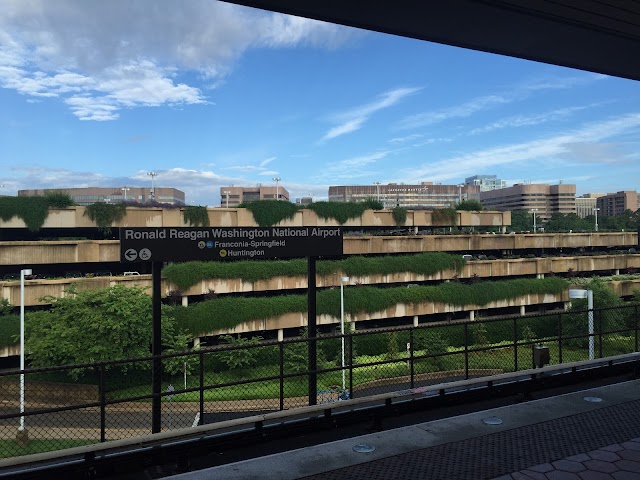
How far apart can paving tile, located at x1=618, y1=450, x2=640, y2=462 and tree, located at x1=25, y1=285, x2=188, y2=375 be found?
2848cm

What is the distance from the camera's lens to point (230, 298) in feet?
144

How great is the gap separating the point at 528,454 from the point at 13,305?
42.8 metres

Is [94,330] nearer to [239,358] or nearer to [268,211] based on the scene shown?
[239,358]

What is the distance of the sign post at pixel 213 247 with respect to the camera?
5922 millimetres

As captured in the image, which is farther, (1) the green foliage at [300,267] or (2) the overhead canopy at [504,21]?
(1) the green foliage at [300,267]

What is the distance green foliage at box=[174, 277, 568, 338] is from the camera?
41375 millimetres

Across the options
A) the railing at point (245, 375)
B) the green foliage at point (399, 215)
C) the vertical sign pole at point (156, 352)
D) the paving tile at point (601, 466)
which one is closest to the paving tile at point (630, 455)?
the paving tile at point (601, 466)

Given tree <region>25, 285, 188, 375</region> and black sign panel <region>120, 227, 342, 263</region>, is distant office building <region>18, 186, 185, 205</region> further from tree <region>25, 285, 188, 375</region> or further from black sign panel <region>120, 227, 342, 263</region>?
black sign panel <region>120, 227, 342, 263</region>

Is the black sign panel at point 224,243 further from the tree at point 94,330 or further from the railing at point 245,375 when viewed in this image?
the tree at point 94,330

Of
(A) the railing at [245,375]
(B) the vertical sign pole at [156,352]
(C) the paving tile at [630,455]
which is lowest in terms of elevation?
(A) the railing at [245,375]

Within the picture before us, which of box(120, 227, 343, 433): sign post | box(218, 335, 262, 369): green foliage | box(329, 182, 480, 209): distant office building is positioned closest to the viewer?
box(120, 227, 343, 433): sign post

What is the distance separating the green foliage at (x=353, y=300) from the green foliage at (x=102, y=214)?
562 inches

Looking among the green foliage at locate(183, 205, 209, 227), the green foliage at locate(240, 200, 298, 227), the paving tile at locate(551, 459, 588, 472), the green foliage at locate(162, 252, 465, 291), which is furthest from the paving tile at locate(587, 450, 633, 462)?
the green foliage at locate(240, 200, 298, 227)

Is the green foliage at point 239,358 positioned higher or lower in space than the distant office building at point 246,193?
lower
